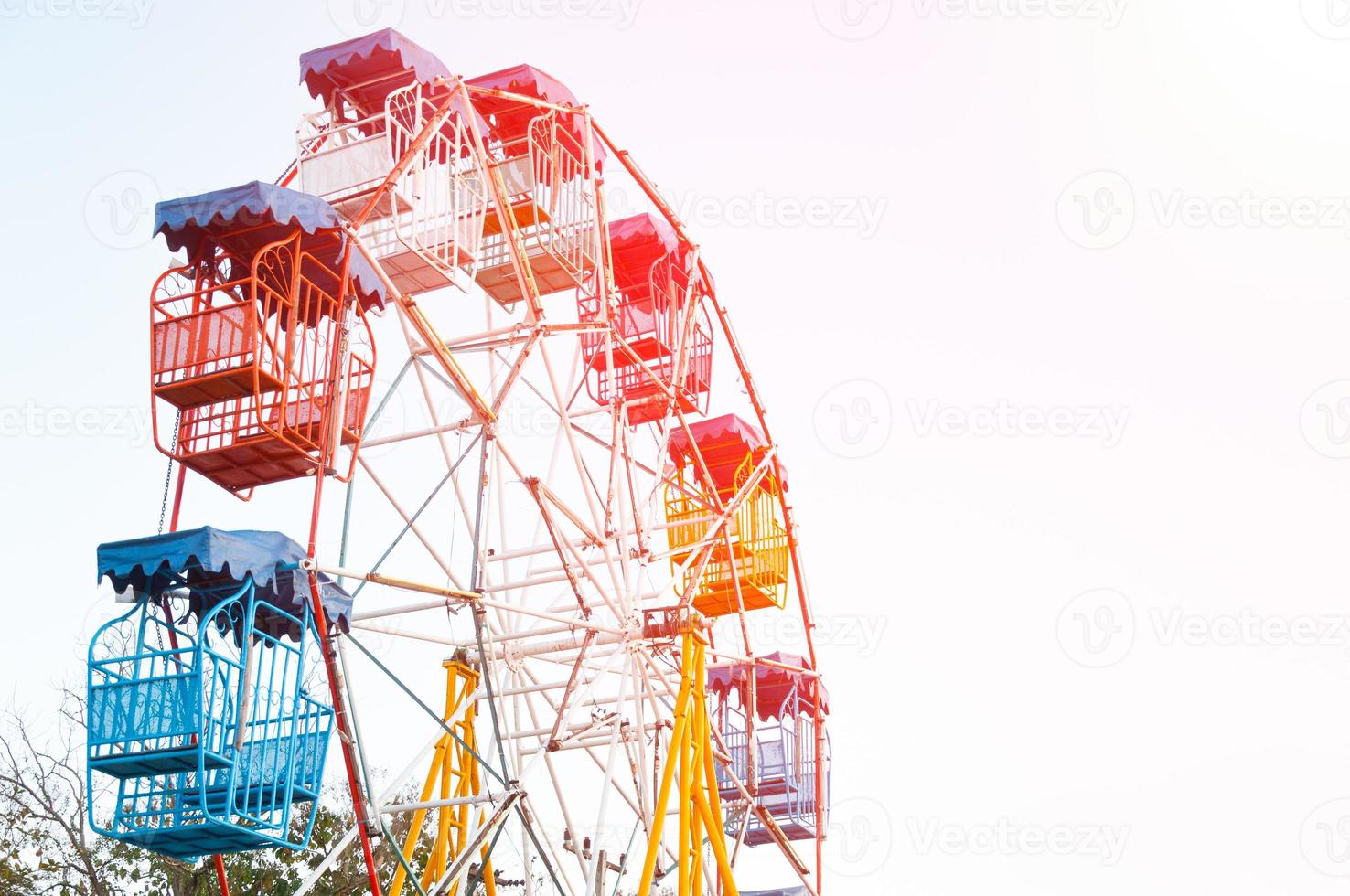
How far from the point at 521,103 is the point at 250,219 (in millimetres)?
4639

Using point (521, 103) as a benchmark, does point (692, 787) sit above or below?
below

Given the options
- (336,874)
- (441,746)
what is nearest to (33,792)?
(336,874)

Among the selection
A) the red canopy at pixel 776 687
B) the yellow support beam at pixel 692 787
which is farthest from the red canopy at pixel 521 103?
the red canopy at pixel 776 687

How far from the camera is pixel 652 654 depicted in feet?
58.9

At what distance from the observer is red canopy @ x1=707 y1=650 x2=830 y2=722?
22.7 metres

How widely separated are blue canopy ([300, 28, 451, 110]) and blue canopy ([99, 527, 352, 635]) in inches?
215

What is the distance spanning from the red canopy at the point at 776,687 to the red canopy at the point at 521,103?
7.86m

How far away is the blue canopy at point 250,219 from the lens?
13188 mm

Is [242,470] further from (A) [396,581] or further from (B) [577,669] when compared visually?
(B) [577,669]

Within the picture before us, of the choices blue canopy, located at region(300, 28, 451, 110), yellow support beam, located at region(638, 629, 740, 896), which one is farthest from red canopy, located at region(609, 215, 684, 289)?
yellow support beam, located at region(638, 629, 740, 896)

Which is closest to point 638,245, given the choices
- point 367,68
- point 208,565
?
point 367,68

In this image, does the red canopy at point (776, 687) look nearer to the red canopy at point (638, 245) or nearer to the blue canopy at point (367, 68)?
the red canopy at point (638, 245)

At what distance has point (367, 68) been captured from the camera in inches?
638

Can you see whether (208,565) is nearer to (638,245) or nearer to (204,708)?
(204,708)
